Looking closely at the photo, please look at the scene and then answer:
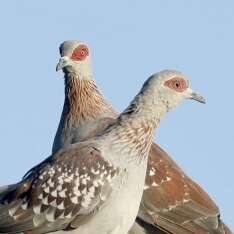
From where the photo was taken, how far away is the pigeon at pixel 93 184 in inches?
410

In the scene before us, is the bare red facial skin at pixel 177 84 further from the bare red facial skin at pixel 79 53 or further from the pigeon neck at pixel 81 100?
the bare red facial skin at pixel 79 53

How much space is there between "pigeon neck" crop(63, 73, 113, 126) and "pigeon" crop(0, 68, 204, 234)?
2.36 m

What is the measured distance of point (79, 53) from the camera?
45.4ft

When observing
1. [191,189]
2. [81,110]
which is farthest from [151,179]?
[81,110]

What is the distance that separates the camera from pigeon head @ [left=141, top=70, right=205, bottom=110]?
11.1 m

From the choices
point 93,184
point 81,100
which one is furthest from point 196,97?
point 81,100

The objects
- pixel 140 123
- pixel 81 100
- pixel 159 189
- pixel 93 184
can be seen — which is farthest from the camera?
pixel 81 100

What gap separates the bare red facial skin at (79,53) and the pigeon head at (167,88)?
2712 mm

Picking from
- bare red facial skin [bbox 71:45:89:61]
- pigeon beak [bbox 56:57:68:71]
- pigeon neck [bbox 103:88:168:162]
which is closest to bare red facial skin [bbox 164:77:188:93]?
pigeon neck [bbox 103:88:168:162]

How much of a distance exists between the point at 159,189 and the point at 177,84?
201 cm

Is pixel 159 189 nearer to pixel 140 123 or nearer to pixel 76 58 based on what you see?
pixel 140 123

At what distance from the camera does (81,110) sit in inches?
533

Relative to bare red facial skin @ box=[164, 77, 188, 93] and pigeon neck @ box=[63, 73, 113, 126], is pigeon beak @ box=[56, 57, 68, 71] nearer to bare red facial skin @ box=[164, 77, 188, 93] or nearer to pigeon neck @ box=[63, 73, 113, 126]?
pigeon neck @ box=[63, 73, 113, 126]

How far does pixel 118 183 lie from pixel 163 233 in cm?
245
